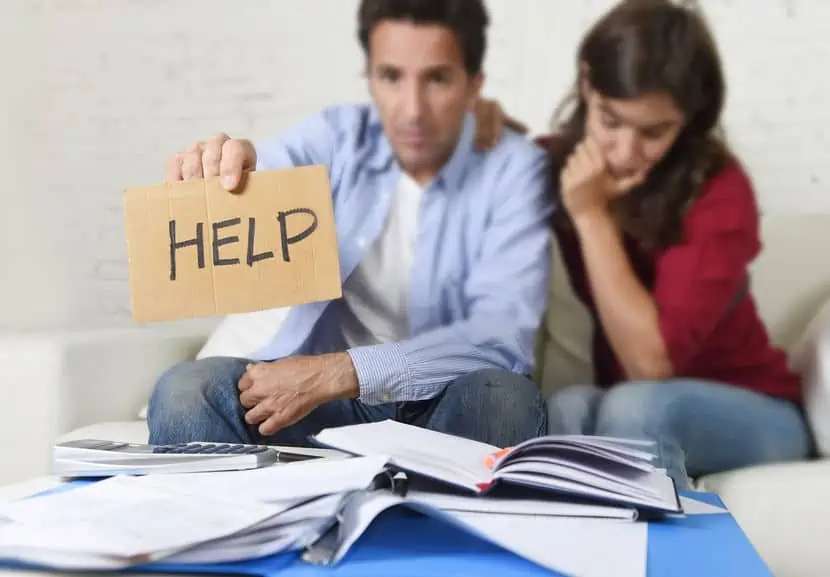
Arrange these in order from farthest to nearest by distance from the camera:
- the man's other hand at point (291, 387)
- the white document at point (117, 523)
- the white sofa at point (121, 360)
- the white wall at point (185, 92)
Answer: the white wall at point (185, 92) → the white sofa at point (121, 360) → the man's other hand at point (291, 387) → the white document at point (117, 523)

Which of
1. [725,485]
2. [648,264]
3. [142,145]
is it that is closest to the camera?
[725,485]

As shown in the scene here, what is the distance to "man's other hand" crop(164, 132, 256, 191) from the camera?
0.87 meters

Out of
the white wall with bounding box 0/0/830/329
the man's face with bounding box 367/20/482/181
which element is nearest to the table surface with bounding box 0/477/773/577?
the man's face with bounding box 367/20/482/181

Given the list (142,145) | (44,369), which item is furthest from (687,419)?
(142,145)

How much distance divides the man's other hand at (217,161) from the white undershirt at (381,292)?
33cm

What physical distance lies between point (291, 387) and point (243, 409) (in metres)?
0.07

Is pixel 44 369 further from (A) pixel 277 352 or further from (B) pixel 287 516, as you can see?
→ (B) pixel 287 516

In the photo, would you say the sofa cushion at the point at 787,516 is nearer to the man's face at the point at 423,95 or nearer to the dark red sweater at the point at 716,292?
the dark red sweater at the point at 716,292

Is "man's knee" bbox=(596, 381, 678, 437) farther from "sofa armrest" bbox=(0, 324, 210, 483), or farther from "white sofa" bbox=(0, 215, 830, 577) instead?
"sofa armrest" bbox=(0, 324, 210, 483)

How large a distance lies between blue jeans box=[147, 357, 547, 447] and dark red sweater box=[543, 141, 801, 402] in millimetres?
298

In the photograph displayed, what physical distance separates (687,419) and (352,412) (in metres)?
A: 0.44

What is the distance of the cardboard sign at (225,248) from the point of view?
86 cm

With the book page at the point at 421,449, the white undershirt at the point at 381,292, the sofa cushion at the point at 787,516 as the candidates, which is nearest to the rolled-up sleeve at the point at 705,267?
the sofa cushion at the point at 787,516

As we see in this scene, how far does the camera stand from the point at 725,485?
982 millimetres
